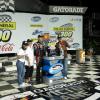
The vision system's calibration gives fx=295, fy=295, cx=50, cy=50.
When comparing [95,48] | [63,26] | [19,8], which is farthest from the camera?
[95,48]

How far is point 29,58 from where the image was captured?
8836 mm

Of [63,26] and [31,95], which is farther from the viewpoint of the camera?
[63,26]

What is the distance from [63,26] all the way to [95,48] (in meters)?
3.33

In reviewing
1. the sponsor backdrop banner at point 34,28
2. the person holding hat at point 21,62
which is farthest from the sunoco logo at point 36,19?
the person holding hat at point 21,62

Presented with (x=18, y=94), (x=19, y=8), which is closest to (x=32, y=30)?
(x=19, y=8)

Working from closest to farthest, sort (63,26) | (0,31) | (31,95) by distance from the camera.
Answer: (31,95) → (0,31) → (63,26)

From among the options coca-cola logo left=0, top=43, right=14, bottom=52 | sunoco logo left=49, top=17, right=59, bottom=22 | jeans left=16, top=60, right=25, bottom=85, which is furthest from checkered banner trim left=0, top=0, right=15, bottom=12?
jeans left=16, top=60, right=25, bottom=85

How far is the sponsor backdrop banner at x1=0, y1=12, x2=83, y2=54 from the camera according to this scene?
13.8 m

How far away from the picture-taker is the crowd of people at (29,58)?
8.65m

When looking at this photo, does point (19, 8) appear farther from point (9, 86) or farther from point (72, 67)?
point (9, 86)

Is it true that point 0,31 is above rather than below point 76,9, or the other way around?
below

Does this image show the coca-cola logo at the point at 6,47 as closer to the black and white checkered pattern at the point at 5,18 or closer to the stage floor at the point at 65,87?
the black and white checkered pattern at the point at 5,18

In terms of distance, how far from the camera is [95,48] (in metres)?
18.1

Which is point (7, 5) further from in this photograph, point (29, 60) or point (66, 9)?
point (29, 60)
